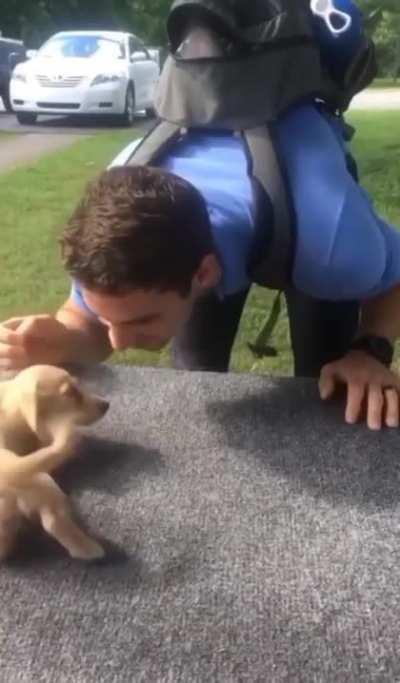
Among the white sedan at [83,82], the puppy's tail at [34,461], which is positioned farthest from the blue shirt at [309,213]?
the white sedan at [83,82]

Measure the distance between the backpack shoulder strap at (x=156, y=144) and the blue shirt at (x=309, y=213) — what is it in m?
0.02

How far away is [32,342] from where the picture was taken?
142cm

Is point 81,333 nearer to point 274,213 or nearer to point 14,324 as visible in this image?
point 14,324

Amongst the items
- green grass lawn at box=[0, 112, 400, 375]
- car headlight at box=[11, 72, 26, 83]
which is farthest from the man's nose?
car headlight at box=[11, 72, 26, 83]

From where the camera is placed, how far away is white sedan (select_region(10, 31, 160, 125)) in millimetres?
10453

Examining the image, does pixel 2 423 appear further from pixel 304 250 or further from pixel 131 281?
pixel 304 250

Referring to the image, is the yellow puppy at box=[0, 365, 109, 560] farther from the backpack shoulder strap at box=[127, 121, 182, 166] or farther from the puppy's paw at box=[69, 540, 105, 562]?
the backpack shoulder strap at box=[127, 121, 182, 166]

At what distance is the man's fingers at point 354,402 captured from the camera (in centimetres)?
132

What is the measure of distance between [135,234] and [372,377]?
376mm

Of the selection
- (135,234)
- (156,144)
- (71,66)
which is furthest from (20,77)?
(135,234)

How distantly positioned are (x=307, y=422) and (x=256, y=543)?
0.31 metres

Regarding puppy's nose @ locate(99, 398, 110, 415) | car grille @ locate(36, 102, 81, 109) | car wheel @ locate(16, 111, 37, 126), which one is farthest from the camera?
car wheel @ locate(16, 111, 37, 126)

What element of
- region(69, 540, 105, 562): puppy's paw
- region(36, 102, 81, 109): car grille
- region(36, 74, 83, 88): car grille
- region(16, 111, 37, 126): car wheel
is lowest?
region(16, 111, 37, 126): car wheel

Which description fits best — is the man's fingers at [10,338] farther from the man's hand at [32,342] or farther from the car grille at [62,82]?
the car grille at [62,82]
